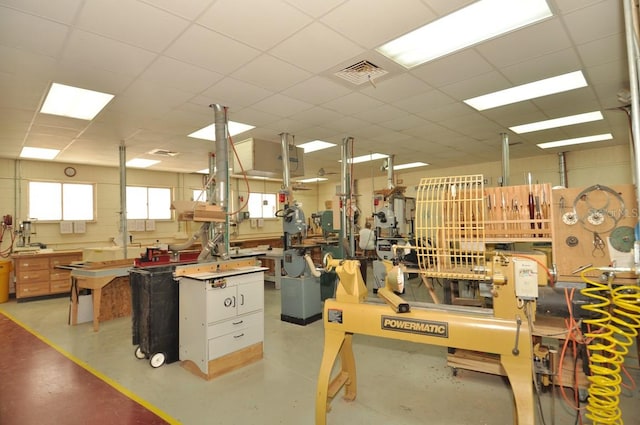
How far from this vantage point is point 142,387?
2.77 meters

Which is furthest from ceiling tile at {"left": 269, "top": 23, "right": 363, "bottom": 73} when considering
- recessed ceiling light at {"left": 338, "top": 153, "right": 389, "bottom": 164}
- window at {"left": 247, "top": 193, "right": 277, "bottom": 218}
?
window at {"left": 247, "top": 193, "right": 277, "bottom": 218}

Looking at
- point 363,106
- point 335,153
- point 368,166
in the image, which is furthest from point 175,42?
point 368,166

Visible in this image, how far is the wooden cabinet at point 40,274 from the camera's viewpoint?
5.80 meters

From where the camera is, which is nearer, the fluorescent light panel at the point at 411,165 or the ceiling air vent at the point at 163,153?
the ceiling air vent at the point at 163,153

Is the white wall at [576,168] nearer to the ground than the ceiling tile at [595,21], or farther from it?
nearer to the ground

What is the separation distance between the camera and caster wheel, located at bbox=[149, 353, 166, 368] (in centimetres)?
310

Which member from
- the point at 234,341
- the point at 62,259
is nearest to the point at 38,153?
the point at 62,259

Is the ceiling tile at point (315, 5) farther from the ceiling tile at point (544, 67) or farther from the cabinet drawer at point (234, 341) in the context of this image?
the cabinet drawer at point (234, 341)

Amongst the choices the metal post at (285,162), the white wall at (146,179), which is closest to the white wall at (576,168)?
the white wall at (146,179)

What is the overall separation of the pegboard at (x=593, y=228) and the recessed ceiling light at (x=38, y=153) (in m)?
7.67

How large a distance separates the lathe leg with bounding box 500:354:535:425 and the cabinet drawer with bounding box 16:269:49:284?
7.55 m

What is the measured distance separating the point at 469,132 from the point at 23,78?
5992mm

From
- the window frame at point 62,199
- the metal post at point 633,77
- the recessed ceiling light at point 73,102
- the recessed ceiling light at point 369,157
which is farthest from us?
the recessed ceiling light at point 369,157

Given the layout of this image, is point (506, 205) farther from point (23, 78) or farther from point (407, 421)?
point (23, 78)
